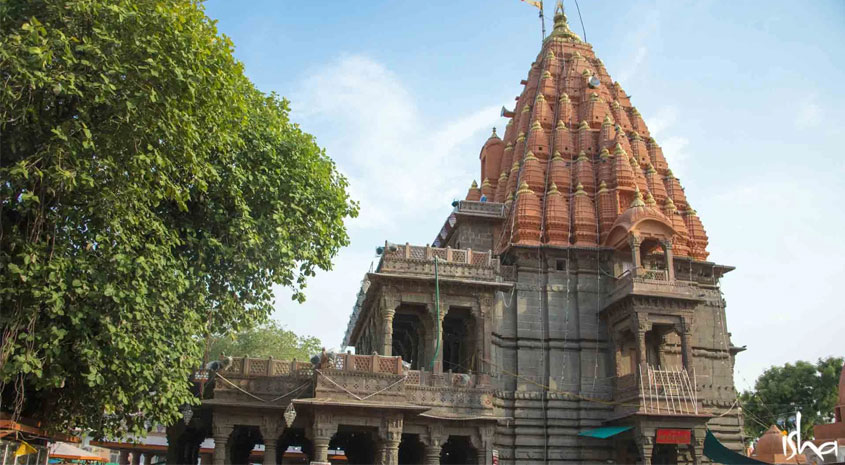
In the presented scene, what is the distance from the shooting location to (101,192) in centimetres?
1334

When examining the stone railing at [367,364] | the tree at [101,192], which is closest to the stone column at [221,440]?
the stone railing at [367,364]

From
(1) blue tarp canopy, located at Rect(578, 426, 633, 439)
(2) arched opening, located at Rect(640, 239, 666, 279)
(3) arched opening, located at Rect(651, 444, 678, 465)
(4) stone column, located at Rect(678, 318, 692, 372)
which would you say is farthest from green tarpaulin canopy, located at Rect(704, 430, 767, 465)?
(2) arched opening, located at Rect(640, 239, 666, 279)

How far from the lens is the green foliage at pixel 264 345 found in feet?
153

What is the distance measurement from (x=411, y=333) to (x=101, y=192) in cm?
1763

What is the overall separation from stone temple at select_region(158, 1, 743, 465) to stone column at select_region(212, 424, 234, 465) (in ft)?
0.13

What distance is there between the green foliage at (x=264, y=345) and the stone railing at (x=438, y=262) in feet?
81.1

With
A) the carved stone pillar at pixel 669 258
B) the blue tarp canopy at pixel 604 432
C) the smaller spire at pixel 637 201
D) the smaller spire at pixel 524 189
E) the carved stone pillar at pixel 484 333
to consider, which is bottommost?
the blue tarp canopy at pixel 604 432

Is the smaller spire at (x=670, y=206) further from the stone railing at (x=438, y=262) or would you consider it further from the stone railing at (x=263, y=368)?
the stone railing at (x=263, y=368)

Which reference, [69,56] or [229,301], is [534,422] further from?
[69,56]

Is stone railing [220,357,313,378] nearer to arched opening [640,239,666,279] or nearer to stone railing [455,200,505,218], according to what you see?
stone railing [455,200,505,218]

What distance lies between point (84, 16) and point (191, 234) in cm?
573

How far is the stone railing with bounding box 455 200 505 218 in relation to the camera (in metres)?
27.5

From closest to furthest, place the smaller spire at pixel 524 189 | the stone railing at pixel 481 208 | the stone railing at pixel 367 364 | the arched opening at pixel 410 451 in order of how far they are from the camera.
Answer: the stone railing at pixel 367 364, the arched opening at pixel 410 451, the stone railing at pixel 481 208, the smaller spire at pixel 524 189

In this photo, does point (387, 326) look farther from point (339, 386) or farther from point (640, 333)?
point (640, 333)
